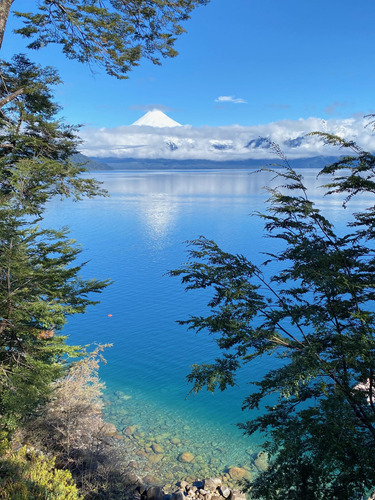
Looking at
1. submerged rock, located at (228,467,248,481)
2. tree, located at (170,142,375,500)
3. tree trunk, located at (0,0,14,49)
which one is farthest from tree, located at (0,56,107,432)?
submerged rock, located at (228,467,248,481)

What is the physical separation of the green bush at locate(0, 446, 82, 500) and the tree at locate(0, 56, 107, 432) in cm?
127

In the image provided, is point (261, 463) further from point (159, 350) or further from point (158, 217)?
point (158, 217)

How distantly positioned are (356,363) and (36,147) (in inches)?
→ 489

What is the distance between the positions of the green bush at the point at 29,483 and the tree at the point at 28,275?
4.17 ft

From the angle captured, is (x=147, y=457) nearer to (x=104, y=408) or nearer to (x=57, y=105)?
(x=104, y=408)

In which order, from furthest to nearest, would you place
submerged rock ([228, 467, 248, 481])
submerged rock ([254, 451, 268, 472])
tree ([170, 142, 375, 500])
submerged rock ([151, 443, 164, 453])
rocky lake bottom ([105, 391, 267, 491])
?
submerged rock ([151, 443, 164, 453]) < submerged rock ([254, 451, 268, 472]) < rocky lake bottom ([105, 391, 267, 491]) < submerged rock ([228, 467, 248, 481]) < tree ([170, 142, 375, 500])

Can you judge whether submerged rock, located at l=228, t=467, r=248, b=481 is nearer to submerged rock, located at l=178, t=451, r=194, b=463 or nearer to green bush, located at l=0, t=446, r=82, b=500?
submerged rock, located at l=178, t=451, r=194, b=463

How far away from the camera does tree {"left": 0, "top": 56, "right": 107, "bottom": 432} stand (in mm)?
9266

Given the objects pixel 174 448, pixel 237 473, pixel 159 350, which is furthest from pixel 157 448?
pixel 159 350

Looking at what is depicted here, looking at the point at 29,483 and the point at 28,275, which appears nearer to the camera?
the point at 29,483

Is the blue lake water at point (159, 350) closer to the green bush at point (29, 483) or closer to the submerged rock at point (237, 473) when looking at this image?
the submerged rock at point (237, 473)

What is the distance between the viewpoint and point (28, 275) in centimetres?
937

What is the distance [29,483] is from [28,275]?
15.5ft

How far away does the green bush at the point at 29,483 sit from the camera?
7.12 m
